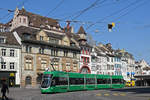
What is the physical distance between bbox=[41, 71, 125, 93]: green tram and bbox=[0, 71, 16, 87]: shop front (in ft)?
55.5

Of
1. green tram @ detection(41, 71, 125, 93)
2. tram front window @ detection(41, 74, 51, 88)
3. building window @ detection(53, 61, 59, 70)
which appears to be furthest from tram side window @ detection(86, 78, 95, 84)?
building window @ detection(53, 61, 59, 70)

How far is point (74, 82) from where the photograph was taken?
3506 centimetres

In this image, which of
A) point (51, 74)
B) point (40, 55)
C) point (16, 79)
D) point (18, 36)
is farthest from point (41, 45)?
point (51, 74)

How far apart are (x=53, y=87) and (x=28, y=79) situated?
2122cm

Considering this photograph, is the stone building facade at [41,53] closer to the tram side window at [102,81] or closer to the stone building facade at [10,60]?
the stone building facade at [10,60]

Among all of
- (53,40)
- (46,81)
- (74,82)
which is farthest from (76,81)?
(53,40)

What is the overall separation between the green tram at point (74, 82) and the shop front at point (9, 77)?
55.5 feet

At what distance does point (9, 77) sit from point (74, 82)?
57.7ft

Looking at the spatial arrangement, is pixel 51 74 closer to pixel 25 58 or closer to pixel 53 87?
pixel 53 87

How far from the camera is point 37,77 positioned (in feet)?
168

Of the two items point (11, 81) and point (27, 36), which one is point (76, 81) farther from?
point (27, 36)

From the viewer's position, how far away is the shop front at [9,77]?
150 ft

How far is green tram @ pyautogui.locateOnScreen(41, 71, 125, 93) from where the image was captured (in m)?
29.9

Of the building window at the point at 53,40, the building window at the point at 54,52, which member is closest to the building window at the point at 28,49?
the building window at the point at 54,52
